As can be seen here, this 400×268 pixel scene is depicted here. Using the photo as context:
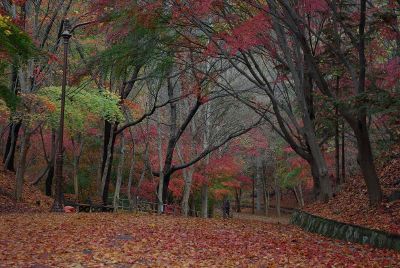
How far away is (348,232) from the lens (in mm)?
11375

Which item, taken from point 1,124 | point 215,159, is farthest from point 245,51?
point 1,124

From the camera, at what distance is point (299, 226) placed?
16031mm

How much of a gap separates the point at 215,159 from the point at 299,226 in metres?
12.3

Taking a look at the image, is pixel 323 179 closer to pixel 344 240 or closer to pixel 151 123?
pixel 344 240

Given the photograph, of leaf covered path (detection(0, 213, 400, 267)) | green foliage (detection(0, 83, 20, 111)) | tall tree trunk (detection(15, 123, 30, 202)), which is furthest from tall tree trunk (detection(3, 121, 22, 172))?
leaf covered path (detection(0, 213, 400, 267))

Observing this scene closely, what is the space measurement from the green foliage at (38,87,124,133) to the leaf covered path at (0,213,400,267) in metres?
5.99

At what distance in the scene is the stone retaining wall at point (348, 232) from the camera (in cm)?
966

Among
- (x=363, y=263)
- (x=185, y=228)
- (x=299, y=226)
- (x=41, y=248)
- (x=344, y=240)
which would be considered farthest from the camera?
(x=299, y=226)

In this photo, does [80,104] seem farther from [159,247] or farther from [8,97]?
[159,247]

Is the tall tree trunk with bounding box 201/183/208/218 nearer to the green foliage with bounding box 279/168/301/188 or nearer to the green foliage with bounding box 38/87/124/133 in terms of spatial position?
Result: the green foliage with bounding box 279/168/301/188

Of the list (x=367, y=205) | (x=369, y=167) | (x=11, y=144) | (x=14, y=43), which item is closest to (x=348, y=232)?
(x=369, y=167)

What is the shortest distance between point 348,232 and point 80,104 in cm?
1173

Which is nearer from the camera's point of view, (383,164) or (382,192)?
(382,192)

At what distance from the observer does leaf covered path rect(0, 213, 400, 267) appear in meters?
8.06
